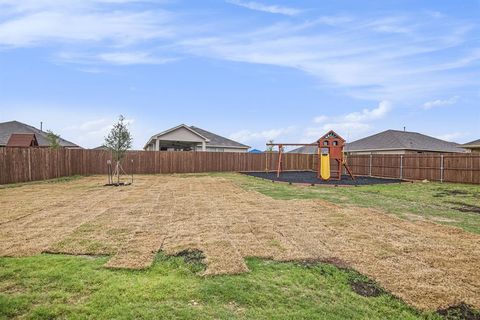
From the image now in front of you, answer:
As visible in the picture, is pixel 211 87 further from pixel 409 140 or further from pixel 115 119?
pixel 409 140

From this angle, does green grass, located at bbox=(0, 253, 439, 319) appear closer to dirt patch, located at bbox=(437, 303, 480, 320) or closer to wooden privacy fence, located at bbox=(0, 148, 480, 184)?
dirt patch, located at bbox=(437, 303, 480, 320)

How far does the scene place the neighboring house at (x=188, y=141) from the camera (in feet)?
97.8

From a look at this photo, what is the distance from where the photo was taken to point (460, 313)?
3.03 metres

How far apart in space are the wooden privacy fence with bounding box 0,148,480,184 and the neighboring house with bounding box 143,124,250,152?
4.20m

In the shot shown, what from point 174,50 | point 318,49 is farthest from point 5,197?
→ point 318,49

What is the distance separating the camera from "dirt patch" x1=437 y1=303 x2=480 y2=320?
296cm

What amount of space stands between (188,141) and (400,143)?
60.9 feet

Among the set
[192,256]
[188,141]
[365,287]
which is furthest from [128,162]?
[365,287]

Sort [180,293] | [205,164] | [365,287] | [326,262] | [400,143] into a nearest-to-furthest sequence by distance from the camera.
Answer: [180,293] → [365,287] → [326,262] → [205,164] → [400,143]

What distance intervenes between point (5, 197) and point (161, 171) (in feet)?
49.8

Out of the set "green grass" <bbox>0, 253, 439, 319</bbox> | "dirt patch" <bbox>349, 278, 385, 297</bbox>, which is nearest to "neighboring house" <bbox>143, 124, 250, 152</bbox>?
"green grass" <bbox>0, 253, 439, 319</bbox>

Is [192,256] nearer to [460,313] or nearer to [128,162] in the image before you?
[460,313]

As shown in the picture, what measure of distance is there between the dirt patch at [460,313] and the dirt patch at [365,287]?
55cm

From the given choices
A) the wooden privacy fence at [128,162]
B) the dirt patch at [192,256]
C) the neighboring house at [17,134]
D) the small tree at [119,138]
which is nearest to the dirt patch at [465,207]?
the dirt patch at [192,256]
